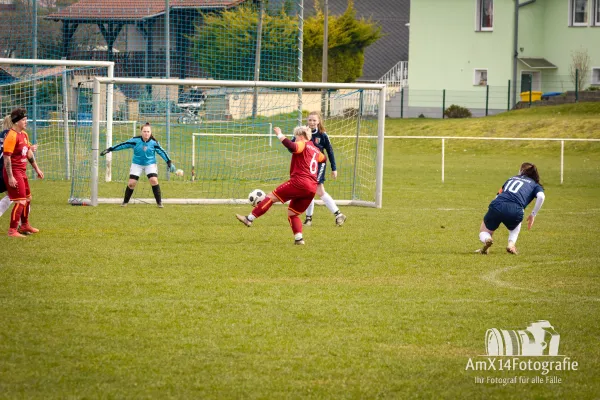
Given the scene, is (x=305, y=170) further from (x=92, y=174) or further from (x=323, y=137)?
(x=92, y=174)

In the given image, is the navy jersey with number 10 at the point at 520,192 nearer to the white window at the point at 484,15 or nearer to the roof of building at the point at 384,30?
the white window at the point at 484,15

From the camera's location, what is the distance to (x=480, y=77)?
53.0m

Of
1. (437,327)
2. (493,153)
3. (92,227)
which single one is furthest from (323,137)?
(493,153)

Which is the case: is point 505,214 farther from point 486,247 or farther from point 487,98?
point 487,98

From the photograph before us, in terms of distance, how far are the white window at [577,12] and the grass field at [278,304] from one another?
3743cm

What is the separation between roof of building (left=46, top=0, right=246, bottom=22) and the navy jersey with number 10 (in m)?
14.3

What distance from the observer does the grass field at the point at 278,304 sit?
6301 millimetres

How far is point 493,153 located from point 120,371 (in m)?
33.4

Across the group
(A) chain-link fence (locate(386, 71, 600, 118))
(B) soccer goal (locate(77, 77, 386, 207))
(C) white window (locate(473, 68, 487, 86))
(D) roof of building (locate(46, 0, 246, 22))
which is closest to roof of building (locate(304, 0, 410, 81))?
(A) chain-link fence (locate(386, 71, 600, 118))

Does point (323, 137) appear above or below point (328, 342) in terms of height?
above

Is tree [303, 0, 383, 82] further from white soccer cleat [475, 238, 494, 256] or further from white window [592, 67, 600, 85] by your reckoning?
white soccer cleat [475, 238, 494, 256]

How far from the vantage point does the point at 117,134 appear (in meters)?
23.8

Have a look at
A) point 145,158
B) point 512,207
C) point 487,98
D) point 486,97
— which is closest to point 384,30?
point 486,97

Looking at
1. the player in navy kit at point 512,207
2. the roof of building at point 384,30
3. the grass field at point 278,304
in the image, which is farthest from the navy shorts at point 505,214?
the roof of building at point 384,30
